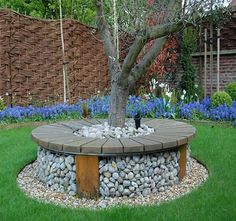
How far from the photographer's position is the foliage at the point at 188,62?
332 inches

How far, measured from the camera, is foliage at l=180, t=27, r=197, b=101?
8.44 m

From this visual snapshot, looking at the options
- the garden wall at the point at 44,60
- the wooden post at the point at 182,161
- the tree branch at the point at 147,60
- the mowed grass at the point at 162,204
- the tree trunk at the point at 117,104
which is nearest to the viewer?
the mowed grass at the point at 162,204

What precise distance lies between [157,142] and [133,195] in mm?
558

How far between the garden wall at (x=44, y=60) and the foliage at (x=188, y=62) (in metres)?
2.17

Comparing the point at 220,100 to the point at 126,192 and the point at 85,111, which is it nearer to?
the point at 85,111

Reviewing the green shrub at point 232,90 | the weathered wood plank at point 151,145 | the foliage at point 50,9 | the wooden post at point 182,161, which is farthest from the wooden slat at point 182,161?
the foliage at point 50,9

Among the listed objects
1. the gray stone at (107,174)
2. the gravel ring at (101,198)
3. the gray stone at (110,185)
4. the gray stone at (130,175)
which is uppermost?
the gray stone at (107,174)

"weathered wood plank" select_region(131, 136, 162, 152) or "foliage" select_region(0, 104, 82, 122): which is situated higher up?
"weathered wood plank" select_region(131, 136, 162, 152)

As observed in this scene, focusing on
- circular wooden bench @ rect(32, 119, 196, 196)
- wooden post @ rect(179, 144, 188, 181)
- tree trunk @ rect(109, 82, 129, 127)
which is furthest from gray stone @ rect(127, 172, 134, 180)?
tree trunk @ rect(109, 82, 129, 127)

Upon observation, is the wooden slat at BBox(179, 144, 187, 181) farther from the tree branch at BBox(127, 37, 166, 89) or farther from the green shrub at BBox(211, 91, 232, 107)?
the green shrub at BBox(211, 91, 232, 107)

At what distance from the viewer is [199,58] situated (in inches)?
361

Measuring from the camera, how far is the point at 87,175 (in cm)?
342

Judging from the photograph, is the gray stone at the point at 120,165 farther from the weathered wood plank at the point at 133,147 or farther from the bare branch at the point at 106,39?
the bare branch at the point at 106,39

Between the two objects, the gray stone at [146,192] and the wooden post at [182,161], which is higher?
the wooden post at [182,161]
